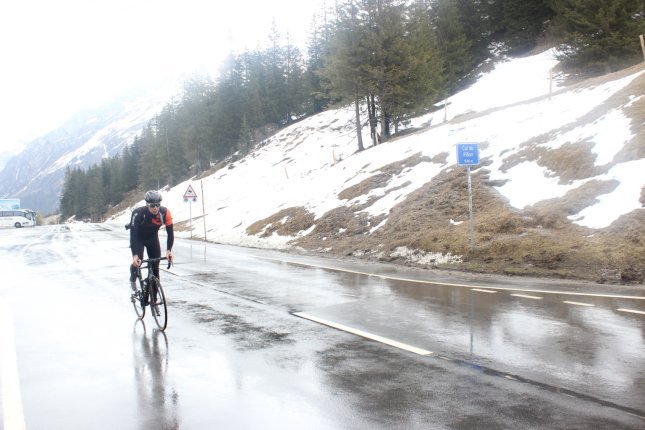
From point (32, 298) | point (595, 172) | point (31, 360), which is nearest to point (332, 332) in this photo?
point (31, 360)

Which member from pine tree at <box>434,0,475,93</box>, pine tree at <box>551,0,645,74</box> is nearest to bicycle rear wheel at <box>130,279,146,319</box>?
pine tree at <box>551,0,645,74</box>

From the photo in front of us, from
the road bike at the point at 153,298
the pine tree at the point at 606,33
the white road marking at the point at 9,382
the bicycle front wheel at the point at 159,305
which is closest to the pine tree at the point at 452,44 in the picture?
the pine tree at the point at 606,33

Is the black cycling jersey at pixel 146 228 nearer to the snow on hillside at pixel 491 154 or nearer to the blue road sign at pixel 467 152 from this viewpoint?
the blue road sign at pixel 467 152

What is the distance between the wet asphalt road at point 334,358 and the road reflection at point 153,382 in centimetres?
2

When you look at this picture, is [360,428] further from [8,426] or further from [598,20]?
[598,20]

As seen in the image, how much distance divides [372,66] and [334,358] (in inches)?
1169

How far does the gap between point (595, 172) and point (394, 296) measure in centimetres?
907

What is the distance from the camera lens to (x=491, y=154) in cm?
2017

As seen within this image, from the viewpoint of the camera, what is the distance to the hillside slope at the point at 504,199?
1212 cm

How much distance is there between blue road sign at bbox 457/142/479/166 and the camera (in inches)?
531

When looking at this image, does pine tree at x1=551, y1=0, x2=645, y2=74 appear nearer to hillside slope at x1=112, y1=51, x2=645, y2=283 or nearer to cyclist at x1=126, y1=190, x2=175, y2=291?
hillside slope at x1=112, y1=51, x2=645, y2=283

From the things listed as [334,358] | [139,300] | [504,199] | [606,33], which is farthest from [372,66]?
[334,358]

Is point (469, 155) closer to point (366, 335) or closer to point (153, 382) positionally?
point (366, 335)

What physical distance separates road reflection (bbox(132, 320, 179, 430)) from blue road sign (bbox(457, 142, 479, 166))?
31.3 feet
